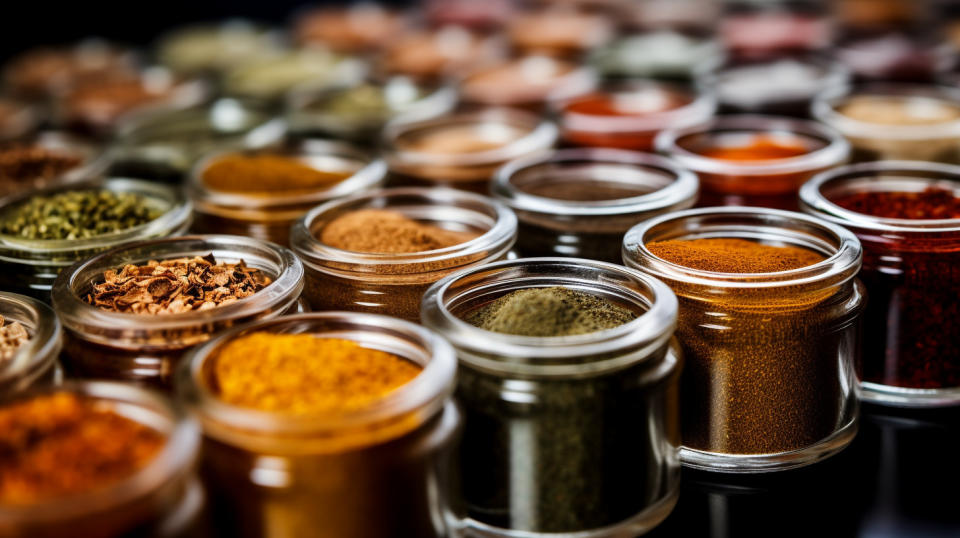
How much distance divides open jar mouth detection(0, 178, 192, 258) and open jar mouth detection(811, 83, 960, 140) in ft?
4.52

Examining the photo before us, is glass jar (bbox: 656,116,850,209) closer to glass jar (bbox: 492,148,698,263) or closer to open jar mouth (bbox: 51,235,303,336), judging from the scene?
glass jar (bbox: 492,148,698,263)

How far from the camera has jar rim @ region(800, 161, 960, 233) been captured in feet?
4.81

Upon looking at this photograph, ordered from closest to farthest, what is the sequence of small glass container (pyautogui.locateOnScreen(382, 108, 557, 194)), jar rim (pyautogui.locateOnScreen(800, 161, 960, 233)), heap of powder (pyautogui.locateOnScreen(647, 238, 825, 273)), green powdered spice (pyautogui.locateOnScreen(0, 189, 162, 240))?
1. heap of powder (pyautogui.locateOnScreen(647, 238, 825, 273))
2. jar rim (pyautogui.locateOnScreen(800, 161, 960, 233))
3. green powdered spice (pyautogui.locateOnScreen(0, 189, 162, 240))
4. small glass container (pyautogui.locateOnScreen(382, 108, 557, 194))

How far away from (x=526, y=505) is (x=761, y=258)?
1.74 feet

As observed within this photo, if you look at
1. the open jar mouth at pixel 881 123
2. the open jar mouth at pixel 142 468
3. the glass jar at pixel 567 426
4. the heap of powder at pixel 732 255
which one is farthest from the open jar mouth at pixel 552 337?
the open jar mouth at pixel 881 123

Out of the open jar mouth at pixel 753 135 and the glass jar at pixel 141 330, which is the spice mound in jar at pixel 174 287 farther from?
the open jar mouth at pixel 753 135

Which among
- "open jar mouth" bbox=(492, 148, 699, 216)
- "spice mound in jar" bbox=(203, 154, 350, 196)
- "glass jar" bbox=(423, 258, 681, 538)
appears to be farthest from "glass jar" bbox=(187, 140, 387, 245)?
"glass jar" bbox=(423, 258, 681, 538)

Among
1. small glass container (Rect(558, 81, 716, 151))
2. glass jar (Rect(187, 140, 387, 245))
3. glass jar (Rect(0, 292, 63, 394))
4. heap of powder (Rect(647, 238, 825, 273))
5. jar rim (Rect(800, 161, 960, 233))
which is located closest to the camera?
glass jar (Rect(0, 292, 63, 394))

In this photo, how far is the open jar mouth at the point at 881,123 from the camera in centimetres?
197

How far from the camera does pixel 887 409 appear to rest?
1539mm

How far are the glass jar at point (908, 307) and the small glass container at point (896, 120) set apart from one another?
A: 53 centimetres

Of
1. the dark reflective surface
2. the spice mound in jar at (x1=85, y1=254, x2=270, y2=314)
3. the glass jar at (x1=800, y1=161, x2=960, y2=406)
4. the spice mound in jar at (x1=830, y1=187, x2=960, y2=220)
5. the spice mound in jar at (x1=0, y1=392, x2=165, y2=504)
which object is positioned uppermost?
the spice mound in jar at (x1=85, y1=254, x2=270, y2=314)

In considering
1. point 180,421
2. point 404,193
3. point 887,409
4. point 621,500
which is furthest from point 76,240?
point 887,409

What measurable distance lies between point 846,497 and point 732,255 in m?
0.38
